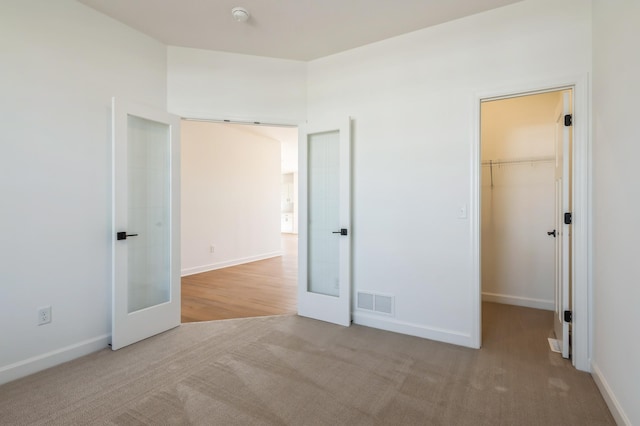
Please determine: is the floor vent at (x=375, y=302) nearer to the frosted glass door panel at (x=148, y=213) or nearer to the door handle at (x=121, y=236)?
the frosted glass door panel at (x=148, y=213)

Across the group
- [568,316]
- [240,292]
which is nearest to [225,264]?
[240,292]

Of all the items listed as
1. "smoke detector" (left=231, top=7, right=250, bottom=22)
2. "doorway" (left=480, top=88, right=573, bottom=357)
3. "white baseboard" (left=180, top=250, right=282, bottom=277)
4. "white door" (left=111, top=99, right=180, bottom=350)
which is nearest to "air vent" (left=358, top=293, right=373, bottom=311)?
"doorway" (left=480, top=88, right=573, bottom=357)

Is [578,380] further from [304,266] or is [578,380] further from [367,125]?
[367,125]

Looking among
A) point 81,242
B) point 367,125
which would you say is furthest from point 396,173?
point 81,242

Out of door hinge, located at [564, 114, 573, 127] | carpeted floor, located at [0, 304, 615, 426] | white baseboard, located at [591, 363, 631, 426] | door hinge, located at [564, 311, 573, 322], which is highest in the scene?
door hinge, located at [564, 114, 573, 127]

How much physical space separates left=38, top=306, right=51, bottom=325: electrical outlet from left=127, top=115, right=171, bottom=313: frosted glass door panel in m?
0.55

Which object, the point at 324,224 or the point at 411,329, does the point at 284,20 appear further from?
the point at 411,329

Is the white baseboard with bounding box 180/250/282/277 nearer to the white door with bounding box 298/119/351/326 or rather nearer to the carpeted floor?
the white door with bounding box 298/119/351/326

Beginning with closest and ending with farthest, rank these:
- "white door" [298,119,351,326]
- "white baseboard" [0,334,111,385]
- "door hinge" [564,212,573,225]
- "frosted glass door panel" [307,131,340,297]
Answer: "white baseboard" [0,334,111,385]
"door hinge" [564,212,573,225]
"white door" [298,119,351,326]
"frosted glass door panel" [307,131,340,297]

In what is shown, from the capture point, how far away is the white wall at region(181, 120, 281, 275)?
5565 millimetres

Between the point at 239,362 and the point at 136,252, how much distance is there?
56.9 inches

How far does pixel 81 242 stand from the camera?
256cm

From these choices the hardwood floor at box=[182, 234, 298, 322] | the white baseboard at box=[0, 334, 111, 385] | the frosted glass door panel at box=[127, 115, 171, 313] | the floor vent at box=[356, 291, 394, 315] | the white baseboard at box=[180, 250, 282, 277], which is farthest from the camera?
the white baseboard at box=[180, 250, 282, 277]

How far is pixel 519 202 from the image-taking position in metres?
3.90
